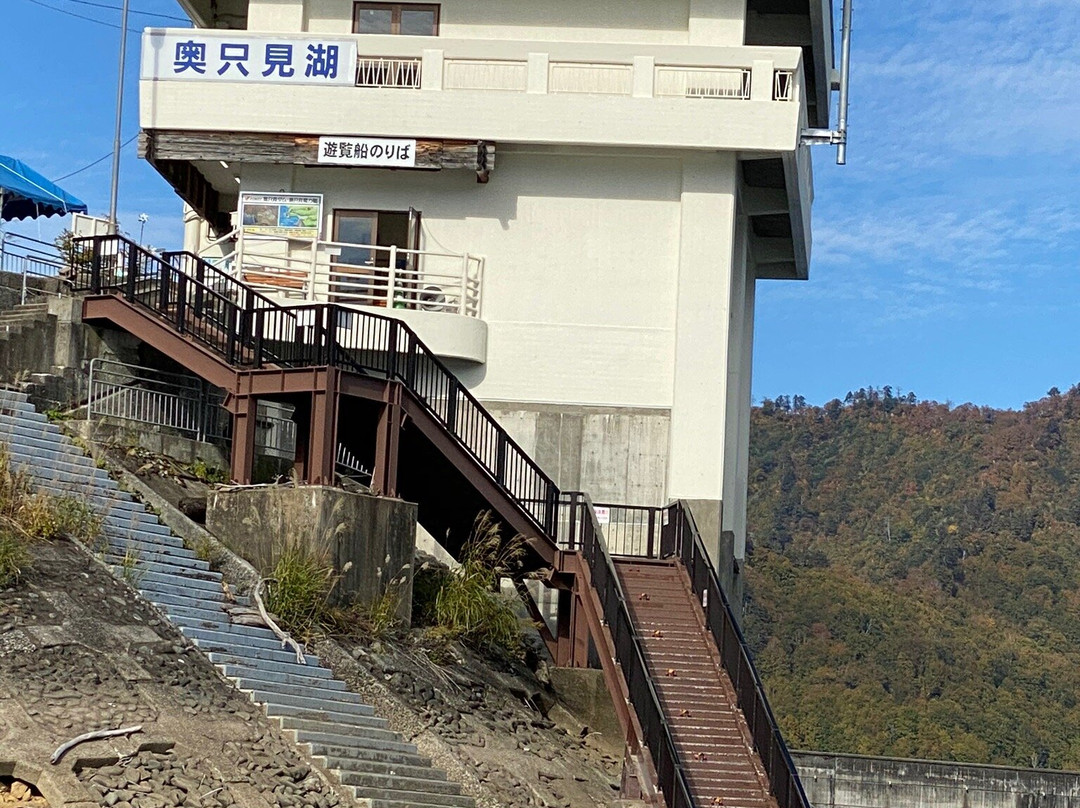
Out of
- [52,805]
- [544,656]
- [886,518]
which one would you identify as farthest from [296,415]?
[886,518]

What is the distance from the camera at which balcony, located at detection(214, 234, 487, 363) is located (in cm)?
2834

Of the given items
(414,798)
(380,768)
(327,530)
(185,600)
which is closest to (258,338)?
(327,530)

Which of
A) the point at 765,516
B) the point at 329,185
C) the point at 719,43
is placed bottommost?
the point at 765,516

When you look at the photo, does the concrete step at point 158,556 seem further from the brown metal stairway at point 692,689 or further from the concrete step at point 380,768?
the brown metal stairway at point 692,689

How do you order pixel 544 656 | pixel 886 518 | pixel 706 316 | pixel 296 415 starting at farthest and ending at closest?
pixel 886 518 → pixel 706 316 → pixel 544 656 → pixel 296 415

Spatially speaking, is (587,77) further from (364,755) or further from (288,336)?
(364,755)

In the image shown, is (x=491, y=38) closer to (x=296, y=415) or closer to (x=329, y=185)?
(x=329, y=185)

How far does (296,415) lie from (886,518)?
98749mm

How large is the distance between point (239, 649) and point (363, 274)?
11.7 m

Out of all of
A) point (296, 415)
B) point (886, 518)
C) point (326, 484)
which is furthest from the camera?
point (886, 518)

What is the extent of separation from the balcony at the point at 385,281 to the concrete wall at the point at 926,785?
14433mm

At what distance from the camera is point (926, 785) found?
38531mm

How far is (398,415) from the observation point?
2288cm

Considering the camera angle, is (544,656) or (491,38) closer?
(544,656)
